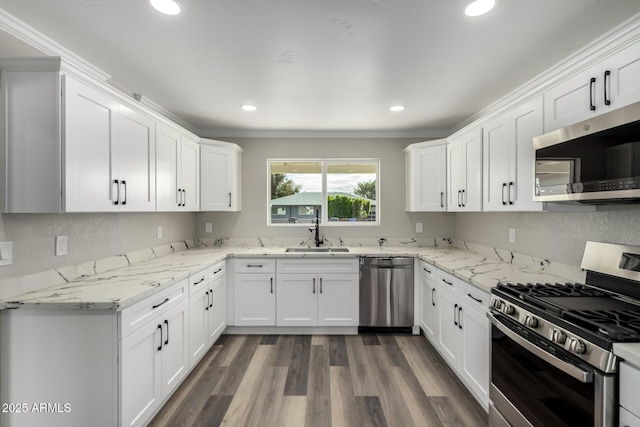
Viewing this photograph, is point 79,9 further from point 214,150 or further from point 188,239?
point 188,239

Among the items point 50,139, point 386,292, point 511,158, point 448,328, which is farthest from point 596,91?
point 50,139

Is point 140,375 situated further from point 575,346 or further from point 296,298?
point 575,346

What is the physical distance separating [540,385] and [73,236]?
2.85 m

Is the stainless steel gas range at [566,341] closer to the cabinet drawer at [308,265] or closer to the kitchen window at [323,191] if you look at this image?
the cabinet drawer at [308,265]

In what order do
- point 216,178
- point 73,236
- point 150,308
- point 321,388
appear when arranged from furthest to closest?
1. point 216,178
2. point 321,388
3. point 73,236
4. point 150,308

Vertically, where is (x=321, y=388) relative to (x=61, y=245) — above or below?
below

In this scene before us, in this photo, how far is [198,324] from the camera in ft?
8.56

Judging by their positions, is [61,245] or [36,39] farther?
[61,245]

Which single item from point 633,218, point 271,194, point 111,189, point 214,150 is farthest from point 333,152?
point 633,218

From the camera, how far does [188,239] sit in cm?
379

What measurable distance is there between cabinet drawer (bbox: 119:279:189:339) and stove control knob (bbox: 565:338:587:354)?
2.09 metres

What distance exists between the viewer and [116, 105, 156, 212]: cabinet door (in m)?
2.05

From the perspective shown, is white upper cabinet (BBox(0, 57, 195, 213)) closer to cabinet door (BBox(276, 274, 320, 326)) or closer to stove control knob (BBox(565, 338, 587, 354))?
cabinet door (BBox(276, 274, 320, 326))

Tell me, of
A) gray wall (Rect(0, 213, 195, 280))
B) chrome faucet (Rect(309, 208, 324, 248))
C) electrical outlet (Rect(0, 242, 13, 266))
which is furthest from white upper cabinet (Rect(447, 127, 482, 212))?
electrical outlet (Rect(0, 242, 13, 266))
